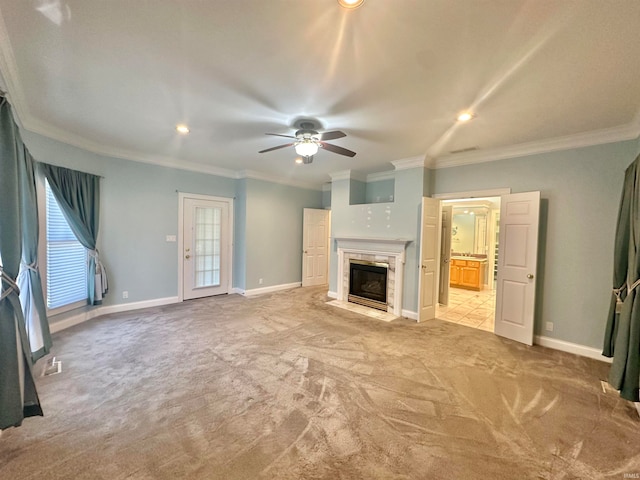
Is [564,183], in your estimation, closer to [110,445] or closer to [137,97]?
[137,97]

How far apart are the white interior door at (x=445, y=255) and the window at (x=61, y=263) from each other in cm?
636

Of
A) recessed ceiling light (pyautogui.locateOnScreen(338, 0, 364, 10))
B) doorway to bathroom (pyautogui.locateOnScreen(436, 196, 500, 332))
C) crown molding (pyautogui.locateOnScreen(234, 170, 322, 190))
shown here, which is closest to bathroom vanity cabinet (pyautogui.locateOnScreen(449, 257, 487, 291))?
doorway to bathroom (pyautogui.locateOnScreen(436, 196, 500, 332))

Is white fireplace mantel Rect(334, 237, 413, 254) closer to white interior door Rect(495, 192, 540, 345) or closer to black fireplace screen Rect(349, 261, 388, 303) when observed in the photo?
black fireplace screen Rect(349, 261, 388, 303)

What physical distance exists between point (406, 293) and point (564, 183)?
270cm

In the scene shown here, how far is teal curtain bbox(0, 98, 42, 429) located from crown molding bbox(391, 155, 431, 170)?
182 inches

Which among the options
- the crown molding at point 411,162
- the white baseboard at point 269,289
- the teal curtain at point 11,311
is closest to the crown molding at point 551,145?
the crown molding at point 411,162

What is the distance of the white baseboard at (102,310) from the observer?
3748mm

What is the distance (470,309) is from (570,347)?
75.1 inches

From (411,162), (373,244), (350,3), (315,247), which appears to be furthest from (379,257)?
(350,3)

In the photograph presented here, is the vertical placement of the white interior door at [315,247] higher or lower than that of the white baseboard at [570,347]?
higher

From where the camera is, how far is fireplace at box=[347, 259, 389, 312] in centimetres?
506

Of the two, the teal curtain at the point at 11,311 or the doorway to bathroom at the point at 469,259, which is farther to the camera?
the doorway to bathroom at the point at 469,259

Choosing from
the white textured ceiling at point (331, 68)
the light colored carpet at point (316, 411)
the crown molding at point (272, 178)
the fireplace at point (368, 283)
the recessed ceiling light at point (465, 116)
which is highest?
the recessed ceiling light at point (465, 116)

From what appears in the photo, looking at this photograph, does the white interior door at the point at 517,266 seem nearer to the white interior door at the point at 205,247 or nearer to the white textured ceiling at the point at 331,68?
the white textured ceiling at the point at 331,68
